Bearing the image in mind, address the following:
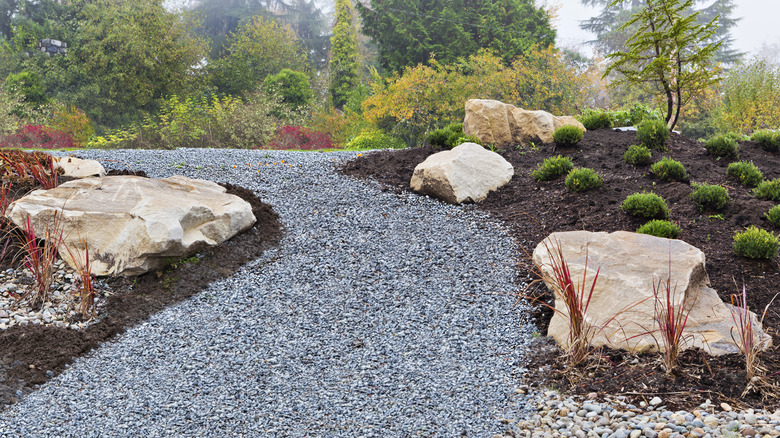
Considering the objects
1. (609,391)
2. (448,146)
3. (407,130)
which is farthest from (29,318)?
(407,130)

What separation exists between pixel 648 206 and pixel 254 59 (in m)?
22.4

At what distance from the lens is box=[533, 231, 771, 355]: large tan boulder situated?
369 centimetres

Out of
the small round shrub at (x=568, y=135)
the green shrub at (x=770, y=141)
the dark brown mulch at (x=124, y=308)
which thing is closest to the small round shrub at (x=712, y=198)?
the small round shrub at (x=568, y=135)

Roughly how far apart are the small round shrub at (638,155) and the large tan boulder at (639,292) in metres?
2.91

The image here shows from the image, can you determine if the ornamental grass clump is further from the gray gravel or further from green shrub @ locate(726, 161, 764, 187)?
green shrub @ locate(726, 161, 764, 187)

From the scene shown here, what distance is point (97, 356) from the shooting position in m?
4.10

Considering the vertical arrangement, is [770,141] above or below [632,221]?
above

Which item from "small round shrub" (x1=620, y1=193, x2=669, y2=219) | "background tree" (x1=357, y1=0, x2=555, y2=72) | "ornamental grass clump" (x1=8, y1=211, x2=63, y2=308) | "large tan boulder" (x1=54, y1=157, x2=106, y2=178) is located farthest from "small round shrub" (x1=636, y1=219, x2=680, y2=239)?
"background tree" (x1=357, y1=0, x2=555, y2=72)

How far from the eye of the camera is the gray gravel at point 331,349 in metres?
3.25

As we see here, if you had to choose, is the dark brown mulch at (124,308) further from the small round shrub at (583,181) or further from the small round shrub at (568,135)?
the small round shrub at (568,135)

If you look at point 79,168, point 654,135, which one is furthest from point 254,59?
point 654,135

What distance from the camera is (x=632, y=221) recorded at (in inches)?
221

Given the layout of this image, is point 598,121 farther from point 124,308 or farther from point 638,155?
point 124,308

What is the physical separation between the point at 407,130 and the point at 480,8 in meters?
7.22
